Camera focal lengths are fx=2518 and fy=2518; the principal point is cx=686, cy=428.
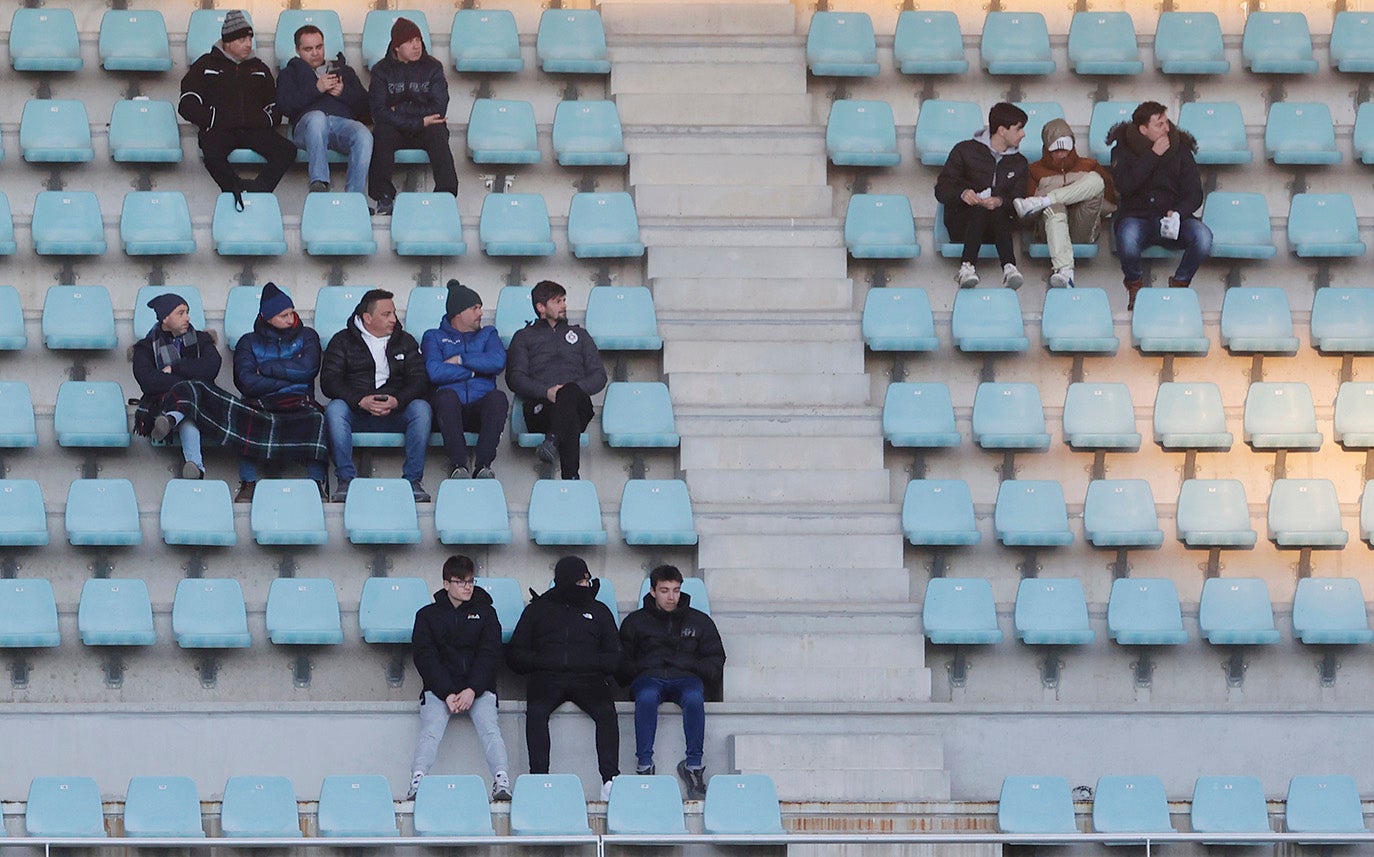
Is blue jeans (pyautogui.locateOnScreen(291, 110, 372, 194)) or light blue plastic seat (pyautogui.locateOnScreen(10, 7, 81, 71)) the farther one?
light blue plastic seat (pyautogui.locateOnScreen(10, 7, 81, 71))

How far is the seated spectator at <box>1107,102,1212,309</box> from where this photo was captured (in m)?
12.5

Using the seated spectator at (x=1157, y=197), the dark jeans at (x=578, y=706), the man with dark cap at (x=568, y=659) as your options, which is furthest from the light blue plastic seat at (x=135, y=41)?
the seated spectator at (x=1157, y=197)

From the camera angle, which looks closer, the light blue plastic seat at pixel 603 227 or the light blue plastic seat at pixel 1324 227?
the light blue plastic seat at pixel 603 227

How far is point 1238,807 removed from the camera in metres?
9.85

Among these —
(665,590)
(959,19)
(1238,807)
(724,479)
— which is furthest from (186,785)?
(959,19)

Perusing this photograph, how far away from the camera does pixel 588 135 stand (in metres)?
13.0

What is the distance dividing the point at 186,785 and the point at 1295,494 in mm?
5335

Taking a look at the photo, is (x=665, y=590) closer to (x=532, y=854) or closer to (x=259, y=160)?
(x=532, y=854)

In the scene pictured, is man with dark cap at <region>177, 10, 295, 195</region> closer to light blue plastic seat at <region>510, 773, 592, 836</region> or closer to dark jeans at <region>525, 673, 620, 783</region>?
dark jeans at <region>525, 673, 620, 783</region>

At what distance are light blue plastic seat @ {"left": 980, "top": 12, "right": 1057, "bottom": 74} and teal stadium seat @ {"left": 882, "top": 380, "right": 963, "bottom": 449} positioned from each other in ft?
8.03

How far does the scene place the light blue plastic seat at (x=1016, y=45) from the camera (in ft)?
44.4

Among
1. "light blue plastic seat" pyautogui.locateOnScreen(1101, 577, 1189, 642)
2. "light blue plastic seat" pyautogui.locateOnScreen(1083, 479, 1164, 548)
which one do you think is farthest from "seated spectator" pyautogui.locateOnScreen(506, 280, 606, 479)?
"light blue plastic seat" pyautogui.locateOnScreen(1101, 577, 1189, 642)

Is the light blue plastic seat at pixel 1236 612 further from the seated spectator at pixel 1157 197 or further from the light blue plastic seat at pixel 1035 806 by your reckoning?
the seated spectator at pixel 1157 197

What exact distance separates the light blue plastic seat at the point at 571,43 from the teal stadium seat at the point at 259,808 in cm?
510
